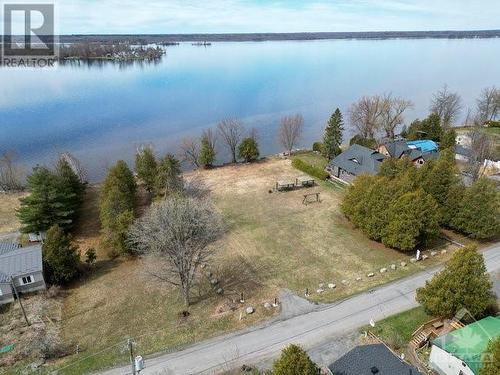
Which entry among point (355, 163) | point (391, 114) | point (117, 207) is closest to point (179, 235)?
point (117, 207)

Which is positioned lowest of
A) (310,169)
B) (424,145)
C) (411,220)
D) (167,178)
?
(167,178)

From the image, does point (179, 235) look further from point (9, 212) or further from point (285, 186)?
point (9, 212)

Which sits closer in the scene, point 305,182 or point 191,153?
point 305,182

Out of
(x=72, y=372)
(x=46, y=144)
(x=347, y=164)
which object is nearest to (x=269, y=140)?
(x=347, y=164)

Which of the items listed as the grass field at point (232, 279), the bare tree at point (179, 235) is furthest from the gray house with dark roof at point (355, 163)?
the bare tree at point (179, 235)

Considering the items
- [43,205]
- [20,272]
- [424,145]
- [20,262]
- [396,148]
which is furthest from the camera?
[424,145]

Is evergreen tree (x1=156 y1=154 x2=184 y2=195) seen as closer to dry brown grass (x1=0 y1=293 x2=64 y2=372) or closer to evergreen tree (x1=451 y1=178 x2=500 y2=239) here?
dry brown grass (x1=0 y1=293 x2=64 y2=372)

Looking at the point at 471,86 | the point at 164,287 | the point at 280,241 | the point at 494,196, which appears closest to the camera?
the point at 164,287

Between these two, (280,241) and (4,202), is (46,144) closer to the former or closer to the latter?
(4,202)
